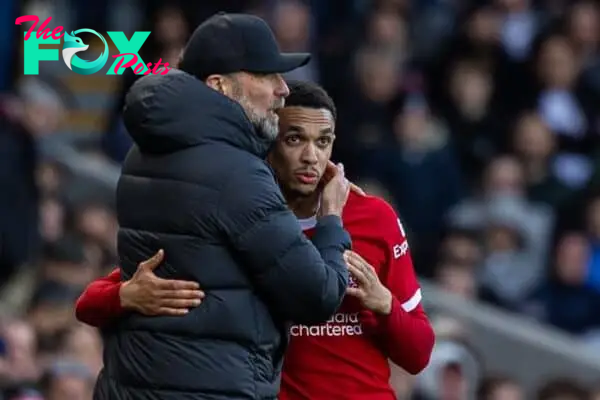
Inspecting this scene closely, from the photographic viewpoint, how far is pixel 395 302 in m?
5.29

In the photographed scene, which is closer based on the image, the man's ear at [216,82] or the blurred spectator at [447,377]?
the man's ear at [216,82]

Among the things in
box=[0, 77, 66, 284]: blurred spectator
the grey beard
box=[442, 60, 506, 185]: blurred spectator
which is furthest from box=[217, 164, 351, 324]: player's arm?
box=[442, 60, 506, 185]: blurred spectator

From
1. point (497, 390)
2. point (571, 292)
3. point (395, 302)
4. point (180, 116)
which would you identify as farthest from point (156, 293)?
point (571, 292)

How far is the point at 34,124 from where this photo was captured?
10.8m

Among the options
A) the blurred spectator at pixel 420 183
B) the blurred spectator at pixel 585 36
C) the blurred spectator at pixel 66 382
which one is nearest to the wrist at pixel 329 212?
the blurred spectator at pixel 66 382

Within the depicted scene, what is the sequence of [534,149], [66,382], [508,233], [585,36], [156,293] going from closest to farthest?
1. [156,293]
2. [66,382]
3. [508,233]
4. [534,149]
5. [585,36]

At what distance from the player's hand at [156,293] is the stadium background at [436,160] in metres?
4.01

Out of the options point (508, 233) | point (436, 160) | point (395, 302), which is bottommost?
point (508, 233)

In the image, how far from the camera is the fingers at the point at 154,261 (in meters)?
4.98

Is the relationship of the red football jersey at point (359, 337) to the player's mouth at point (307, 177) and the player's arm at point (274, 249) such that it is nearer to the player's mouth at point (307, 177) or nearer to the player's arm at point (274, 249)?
the player's mouth at point (307, 177)

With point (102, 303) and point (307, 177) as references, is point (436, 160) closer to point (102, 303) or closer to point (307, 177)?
point (307, 177)

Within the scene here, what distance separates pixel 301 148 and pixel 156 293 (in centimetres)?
62

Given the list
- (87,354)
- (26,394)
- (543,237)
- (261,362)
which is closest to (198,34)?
(261,362)

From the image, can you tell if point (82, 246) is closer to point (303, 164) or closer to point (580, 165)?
point (580, 165)
